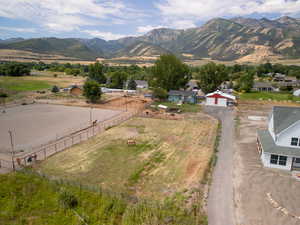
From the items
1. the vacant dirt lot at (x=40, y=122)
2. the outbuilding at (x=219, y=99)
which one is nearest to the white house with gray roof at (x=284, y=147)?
the vacant dirt lot at (x=40, y=122)

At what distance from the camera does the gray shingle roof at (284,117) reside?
18752 millimetres

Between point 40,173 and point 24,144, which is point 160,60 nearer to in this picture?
point 24,144

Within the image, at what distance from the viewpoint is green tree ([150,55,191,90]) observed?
2154 inches

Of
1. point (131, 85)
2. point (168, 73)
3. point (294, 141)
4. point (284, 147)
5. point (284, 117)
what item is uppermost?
point (168, 73)

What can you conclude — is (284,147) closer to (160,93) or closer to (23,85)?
(160,93)

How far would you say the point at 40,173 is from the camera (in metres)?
17.0

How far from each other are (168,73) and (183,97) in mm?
8782

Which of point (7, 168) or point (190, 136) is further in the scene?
point (190, 136)

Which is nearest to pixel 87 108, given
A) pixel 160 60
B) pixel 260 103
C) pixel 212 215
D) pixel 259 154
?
pixel 160 60

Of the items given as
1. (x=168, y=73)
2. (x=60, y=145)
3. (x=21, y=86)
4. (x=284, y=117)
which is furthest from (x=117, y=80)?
(x=284, y=117)


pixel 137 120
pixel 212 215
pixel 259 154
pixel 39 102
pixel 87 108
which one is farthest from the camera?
pixel 39 102

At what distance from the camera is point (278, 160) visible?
1800 centimetres

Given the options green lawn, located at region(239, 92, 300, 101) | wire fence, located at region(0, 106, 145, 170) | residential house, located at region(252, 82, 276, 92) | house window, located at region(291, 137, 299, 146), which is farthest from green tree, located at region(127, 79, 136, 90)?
house window, located at region(291, 137, 299, 146)

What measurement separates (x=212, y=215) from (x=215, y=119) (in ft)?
81.8
